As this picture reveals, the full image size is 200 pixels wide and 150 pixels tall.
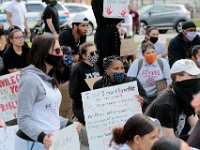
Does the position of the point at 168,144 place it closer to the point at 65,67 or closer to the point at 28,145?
the point at 28,145

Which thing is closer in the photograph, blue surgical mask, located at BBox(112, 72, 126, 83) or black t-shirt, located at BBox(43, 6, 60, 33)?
blue surgical mask, located at BBox(112, 72, 126, 83)

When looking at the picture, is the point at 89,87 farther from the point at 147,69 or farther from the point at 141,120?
the point at 141,120

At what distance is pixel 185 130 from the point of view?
557cm

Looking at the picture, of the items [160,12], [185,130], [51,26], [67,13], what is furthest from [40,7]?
[185,130]

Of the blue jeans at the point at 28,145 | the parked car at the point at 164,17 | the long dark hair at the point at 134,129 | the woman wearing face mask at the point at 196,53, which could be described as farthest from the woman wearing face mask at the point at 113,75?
the parked car at the point at 164,17

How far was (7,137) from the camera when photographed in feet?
20.2

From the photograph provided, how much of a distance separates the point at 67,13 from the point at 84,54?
21.0 m

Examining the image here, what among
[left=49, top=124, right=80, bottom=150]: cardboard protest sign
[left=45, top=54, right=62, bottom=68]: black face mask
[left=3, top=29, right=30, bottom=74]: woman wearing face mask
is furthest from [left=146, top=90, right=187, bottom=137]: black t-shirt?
[left=3, top=29, right=30, bottom=74]: woman wearing face mask

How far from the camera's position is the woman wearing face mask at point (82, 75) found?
24.7 ft

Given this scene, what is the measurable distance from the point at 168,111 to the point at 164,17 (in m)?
25.7

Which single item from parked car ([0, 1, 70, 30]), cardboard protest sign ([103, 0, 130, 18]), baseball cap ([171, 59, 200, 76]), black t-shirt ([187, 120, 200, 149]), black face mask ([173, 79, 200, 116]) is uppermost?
cardboard protest sign ([103, 0, 130, 18])

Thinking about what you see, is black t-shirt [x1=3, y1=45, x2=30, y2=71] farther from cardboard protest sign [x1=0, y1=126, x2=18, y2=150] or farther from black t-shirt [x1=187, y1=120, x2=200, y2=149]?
black t-shirt [x1=187, y1=120, x2=200, y2=149]

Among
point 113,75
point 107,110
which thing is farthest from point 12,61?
point 107,110

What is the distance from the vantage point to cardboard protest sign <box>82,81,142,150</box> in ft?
21.6
